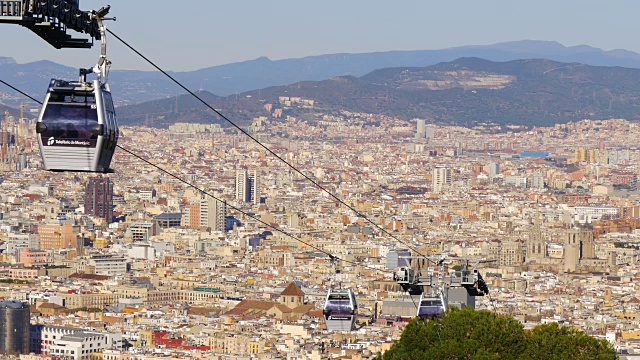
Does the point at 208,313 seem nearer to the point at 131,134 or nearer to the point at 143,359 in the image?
the point at 143,359

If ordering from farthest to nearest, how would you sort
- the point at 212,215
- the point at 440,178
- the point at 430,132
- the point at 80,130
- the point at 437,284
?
the point at 430,132 → the point at 440,178 → the point at 212,215 → the point at 437,284 → the point at 80,130

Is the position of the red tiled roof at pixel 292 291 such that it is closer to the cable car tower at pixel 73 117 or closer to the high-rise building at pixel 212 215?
the high-rise building at pixel 212 215

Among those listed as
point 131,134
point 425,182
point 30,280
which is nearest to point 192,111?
point 131,134

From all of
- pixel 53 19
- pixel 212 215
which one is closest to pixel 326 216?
pixel 212 215

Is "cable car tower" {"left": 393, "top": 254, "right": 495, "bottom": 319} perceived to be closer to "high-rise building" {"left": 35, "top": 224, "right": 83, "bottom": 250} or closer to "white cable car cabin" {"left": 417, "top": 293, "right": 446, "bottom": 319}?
"white cable car cabin" {"left": 417, "top": 293, "right": 446, "bottom": 319}

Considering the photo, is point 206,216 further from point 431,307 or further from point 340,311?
point 431,307

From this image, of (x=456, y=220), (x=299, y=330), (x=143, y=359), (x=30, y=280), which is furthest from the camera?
(x=456, y=220)
